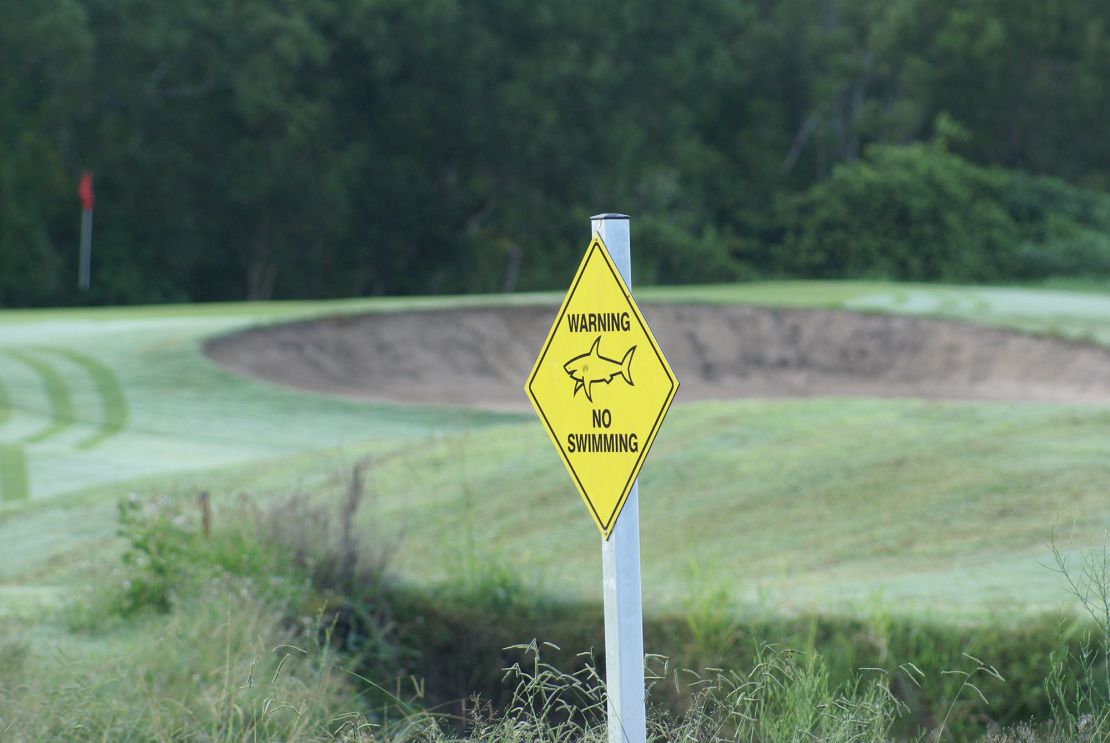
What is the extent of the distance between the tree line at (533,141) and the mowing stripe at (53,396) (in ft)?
57.1

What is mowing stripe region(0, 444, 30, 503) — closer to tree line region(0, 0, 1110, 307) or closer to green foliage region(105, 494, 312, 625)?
green foliage region(105, 494, 312, 625)

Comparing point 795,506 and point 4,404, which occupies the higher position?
point 795,506

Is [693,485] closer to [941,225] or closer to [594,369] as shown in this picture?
[594,369]

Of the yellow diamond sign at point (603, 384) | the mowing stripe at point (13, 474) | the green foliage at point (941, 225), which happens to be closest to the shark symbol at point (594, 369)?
the yellow diamond sign at point (603, 384)

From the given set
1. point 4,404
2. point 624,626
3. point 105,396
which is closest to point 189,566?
point 624,626

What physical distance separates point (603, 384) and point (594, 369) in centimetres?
4

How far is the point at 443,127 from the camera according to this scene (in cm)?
3806

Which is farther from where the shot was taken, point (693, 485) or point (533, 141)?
point (533, 141)

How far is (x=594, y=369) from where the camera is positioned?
10.7ft

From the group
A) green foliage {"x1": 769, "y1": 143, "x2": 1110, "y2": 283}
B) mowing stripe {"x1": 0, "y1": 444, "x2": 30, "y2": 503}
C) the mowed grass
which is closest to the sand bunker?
mowing stripe {"x1": 0, "y1": 444, "x2": 30, "y2": 503}

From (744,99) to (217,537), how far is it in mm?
42682

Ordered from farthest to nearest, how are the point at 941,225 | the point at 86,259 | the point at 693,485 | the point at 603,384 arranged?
1. the point at 941,225
2. the point at 86,259
3. the point at 693,485
4. the point at 603,384

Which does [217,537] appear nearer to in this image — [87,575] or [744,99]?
[87,575]

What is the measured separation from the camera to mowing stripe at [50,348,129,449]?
1266 centimetres
